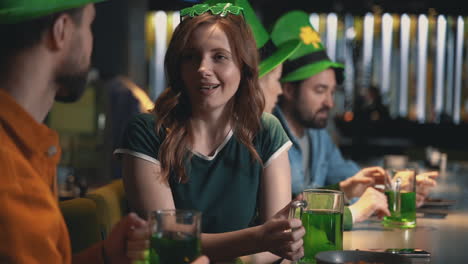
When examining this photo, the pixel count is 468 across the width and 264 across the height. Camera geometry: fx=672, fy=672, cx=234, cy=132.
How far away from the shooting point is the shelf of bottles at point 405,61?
40.8ft

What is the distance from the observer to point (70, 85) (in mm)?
1151

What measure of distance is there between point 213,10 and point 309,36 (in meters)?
1.28

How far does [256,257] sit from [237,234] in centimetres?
9

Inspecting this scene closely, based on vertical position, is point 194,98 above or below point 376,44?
below

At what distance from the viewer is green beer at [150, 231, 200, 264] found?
114 centimetres

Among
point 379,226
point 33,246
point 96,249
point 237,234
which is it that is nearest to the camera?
point 33,246

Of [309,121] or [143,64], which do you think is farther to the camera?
[143,64]

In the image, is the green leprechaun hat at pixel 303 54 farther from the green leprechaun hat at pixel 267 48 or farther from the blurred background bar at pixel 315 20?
the blurred background bar at pixel 315 20

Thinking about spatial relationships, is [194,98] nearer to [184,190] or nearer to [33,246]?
[184,190]

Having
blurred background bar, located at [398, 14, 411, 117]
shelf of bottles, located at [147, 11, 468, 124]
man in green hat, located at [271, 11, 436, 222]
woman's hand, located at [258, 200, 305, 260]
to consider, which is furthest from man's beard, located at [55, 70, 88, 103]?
blurred background bar, located at [398, 14, 411, 117]

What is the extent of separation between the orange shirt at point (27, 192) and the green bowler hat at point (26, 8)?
120 mm

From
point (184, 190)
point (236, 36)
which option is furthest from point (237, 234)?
point (236, 36)

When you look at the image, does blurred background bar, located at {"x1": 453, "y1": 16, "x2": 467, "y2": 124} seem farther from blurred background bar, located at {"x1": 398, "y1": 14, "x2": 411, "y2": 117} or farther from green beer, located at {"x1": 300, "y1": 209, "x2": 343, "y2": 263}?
green beer, located at {"x1": 300, "y1": 209, "x2": 343, "y2": 263}

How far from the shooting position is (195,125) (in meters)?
2.09
